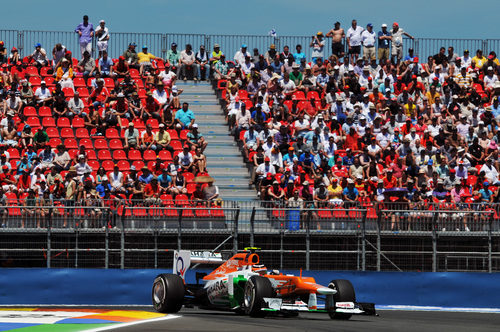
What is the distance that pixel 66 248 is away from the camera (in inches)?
884

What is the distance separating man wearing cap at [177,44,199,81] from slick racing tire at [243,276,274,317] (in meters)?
18.9

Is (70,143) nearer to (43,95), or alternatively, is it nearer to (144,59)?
(43,95)

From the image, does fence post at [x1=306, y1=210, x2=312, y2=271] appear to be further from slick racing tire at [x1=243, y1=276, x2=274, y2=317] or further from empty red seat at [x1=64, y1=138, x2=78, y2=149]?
empty red seat at [x1=64, y1=138, x2=78, y2=149]

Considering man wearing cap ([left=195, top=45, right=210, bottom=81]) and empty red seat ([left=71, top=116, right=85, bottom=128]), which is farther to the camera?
man wearing cap ([left=195, top=45, right=210, bottom=81])

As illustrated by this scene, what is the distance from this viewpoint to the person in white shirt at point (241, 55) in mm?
35312

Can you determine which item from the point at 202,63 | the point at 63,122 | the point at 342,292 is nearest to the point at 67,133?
the point at 63,122

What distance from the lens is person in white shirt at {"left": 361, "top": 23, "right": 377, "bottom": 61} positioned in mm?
36091

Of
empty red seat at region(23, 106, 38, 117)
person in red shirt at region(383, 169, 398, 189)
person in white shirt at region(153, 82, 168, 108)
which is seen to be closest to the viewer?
person in red shirt at region(383, 169, 398, 189)

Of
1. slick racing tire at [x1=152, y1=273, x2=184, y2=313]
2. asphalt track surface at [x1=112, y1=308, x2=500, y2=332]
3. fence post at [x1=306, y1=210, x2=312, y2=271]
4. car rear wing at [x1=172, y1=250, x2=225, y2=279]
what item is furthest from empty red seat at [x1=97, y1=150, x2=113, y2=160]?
slick racing tire at [x1=152, y1=273, x2=184, y2=313]

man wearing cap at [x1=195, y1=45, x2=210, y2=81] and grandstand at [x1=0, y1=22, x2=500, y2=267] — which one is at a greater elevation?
man wearing cap at [x1=195, y1=45, x2=210, y2=81]

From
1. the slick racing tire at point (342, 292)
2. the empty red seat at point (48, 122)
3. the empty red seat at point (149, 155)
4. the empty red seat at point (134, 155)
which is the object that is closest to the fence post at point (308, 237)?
the slick racing tire at point (342, 292)

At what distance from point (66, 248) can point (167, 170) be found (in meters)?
5.35

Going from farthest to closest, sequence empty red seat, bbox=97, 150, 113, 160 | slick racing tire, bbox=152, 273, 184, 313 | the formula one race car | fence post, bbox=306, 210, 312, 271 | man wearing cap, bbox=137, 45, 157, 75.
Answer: man wearing cap, bbox=137, 45, 157, 75 < empty red seat, bbox=97, 150, 113, 160 < fence post, bbox=306, 210, 312, 271 < slick racing tire, bbox=152, 273, 184, 313 < the formula one race car

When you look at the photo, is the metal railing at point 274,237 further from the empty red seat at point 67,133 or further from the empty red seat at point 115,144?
the empty red seat at point 67,133
